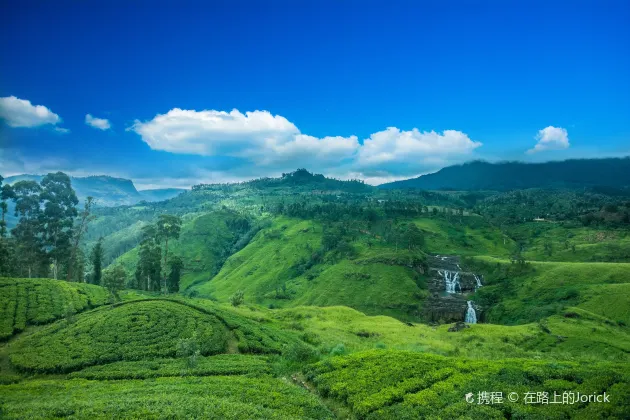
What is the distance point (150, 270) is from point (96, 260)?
15.8 m

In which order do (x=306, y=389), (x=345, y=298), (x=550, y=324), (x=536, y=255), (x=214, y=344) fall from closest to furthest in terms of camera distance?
(x=306, y=389)
(x=214, y=344)
(x=550, y=324)
(x=345, y=298)
(x=536, y=255)

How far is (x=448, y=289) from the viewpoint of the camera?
123688 mm

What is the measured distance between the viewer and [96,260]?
340 ft

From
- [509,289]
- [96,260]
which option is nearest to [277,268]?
[96,260]

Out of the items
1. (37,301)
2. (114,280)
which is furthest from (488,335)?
(37,301)

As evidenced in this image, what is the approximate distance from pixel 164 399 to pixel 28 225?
7772 cm

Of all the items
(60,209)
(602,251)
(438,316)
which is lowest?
(438,316)

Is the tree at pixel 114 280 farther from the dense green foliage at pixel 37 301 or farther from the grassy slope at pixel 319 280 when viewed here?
the grassy slope at pixel 319 280

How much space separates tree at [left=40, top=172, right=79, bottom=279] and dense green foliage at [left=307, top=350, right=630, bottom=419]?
251 ft

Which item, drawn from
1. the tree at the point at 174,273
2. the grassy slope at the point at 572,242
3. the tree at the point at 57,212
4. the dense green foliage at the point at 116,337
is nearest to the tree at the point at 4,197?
the tree at the point at 57,212

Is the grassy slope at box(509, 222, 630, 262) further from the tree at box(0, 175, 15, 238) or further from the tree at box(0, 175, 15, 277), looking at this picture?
the tree at box(0, 175, 15, 238)

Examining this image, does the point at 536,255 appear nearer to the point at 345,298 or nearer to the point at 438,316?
the point at 438,316

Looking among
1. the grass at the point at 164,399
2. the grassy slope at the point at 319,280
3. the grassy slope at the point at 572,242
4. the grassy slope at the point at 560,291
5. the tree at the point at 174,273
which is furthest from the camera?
the grassy slope at the point at 572,242

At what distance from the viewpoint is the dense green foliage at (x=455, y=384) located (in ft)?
68.1
